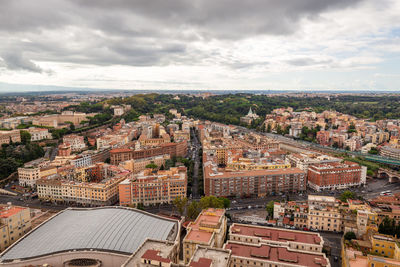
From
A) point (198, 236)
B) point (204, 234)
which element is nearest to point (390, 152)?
point (204, 234)

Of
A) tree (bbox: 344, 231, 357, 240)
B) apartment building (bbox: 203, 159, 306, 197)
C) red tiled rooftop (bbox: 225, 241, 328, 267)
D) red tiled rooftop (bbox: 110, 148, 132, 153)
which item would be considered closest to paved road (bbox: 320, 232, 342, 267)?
tree (bbox: 344, 231, 357, 240)

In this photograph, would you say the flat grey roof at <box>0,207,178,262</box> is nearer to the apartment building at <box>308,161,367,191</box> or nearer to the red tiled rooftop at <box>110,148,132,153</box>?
the red tiled rooftop at <box>110,148,132,153</box>

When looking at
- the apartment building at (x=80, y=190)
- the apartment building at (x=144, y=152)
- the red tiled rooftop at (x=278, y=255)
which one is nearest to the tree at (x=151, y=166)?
the apartment building at (x=144, y=152)

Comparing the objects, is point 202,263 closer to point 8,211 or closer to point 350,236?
point 350,236

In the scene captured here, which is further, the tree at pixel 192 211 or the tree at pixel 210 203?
the tree at pixel 192 211

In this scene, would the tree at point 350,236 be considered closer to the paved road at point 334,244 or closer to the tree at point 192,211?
the paved road at point 334,244

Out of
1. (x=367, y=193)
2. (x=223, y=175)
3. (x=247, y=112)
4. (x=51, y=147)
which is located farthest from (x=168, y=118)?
(x=367, y=193)

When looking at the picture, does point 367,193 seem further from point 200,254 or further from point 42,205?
point 42,205
